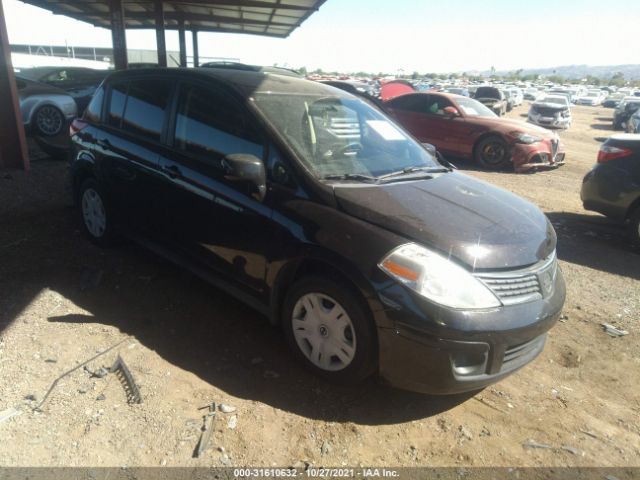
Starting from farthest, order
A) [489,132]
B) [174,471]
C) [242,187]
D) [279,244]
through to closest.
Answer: [489,132] → [242,187] → [279,244] → [174,471]

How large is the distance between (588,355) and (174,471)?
2.94 meters

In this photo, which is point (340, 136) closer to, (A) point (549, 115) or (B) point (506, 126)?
(B) point (506, 126)

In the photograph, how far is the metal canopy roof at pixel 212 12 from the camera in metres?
12.7

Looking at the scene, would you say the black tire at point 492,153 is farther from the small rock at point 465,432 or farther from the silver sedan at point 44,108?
the silver sedan at point 44,108

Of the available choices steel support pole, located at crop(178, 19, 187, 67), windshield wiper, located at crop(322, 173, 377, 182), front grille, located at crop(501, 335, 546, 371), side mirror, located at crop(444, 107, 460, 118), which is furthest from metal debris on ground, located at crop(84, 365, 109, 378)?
steel support pole, located at crop(178, 19, 187, 67)

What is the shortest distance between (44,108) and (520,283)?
983 centimetres

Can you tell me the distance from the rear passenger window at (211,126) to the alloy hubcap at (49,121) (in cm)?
731

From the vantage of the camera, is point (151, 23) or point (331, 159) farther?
point (151, 23)

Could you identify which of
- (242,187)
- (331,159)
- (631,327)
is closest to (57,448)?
(242,187)

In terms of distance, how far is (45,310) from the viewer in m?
3.53

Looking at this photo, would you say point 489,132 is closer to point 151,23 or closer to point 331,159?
point 331,159

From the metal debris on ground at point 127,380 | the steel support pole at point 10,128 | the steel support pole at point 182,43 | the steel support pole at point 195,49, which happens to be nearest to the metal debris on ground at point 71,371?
the metal debris on ground at point 127,380

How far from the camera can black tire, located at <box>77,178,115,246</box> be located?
440cm

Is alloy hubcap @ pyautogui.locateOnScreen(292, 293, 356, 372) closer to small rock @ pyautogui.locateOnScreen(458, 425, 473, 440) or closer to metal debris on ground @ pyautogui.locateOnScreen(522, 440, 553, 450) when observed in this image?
small rock @ pyautogui.locateOnScreen(458, 425, 473, 440)
